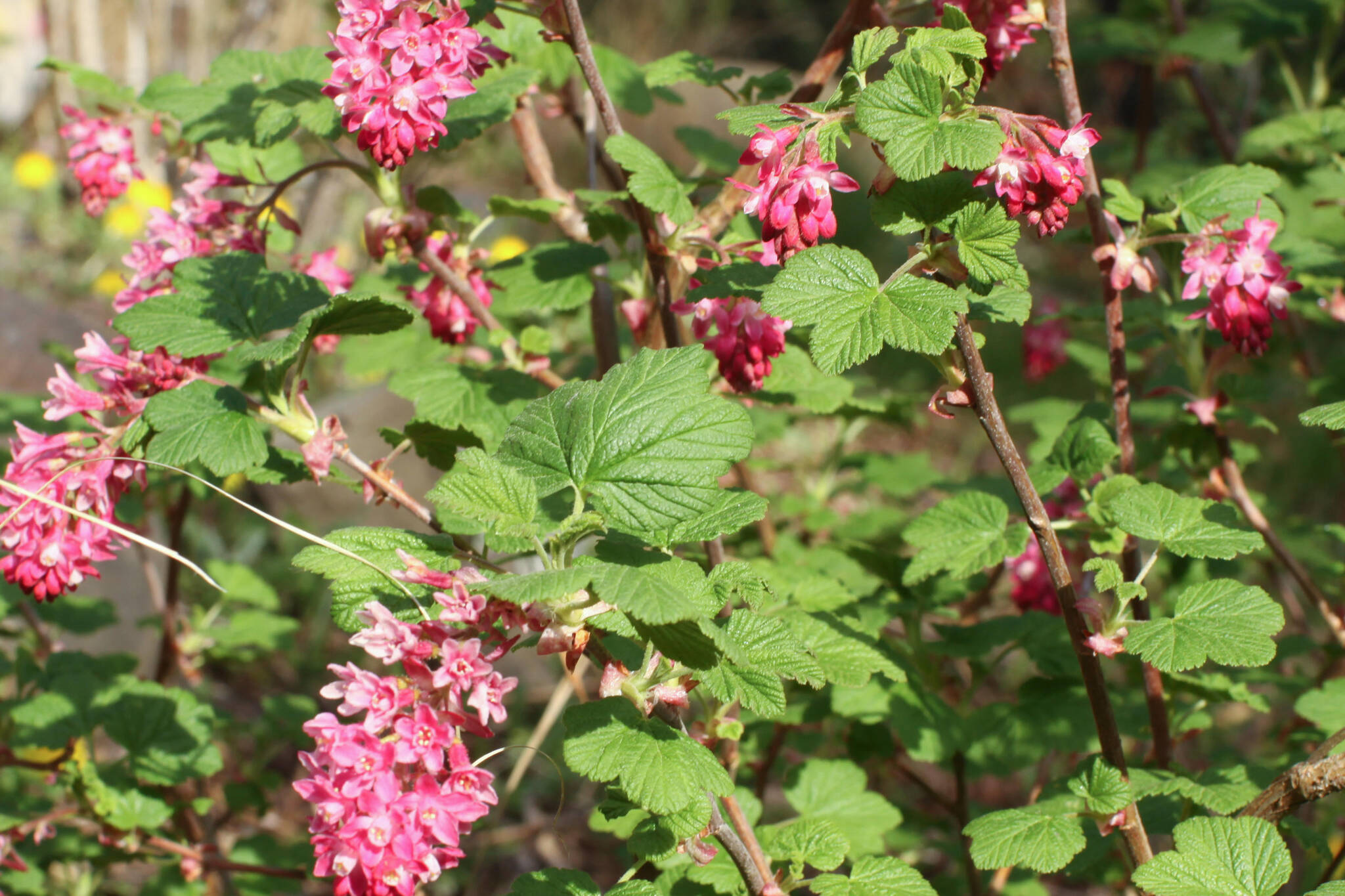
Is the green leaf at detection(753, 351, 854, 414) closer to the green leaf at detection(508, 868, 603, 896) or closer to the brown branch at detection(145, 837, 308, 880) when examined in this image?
the green leaf at detection(508, 868, 603, 896)

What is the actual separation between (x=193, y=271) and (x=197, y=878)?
1155 millimetres

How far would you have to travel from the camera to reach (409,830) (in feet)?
3.19

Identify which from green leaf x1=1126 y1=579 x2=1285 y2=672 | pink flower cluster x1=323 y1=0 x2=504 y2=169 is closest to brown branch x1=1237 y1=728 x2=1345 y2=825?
green leaf x1=1126 y1=579 x2=1285 y2=672

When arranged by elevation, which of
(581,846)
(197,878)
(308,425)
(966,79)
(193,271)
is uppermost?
(966,79)

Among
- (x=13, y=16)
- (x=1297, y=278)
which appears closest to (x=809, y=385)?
(x=1297, y=278)

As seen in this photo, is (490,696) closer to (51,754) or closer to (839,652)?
(839,652)

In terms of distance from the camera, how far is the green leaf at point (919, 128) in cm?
98

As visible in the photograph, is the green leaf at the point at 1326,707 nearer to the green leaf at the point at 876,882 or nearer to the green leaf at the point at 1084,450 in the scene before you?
the green leaf at the point at 1084,450

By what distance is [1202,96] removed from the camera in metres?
2.64

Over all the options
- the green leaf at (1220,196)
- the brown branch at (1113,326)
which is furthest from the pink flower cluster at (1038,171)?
the green leaf at (1220,196)

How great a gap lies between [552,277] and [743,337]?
0.45 metres

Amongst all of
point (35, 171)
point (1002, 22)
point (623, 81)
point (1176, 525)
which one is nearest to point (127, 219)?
point (35, 171)

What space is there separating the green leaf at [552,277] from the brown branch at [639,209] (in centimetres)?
20

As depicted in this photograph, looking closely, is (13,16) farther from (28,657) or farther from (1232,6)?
(1232,6)
